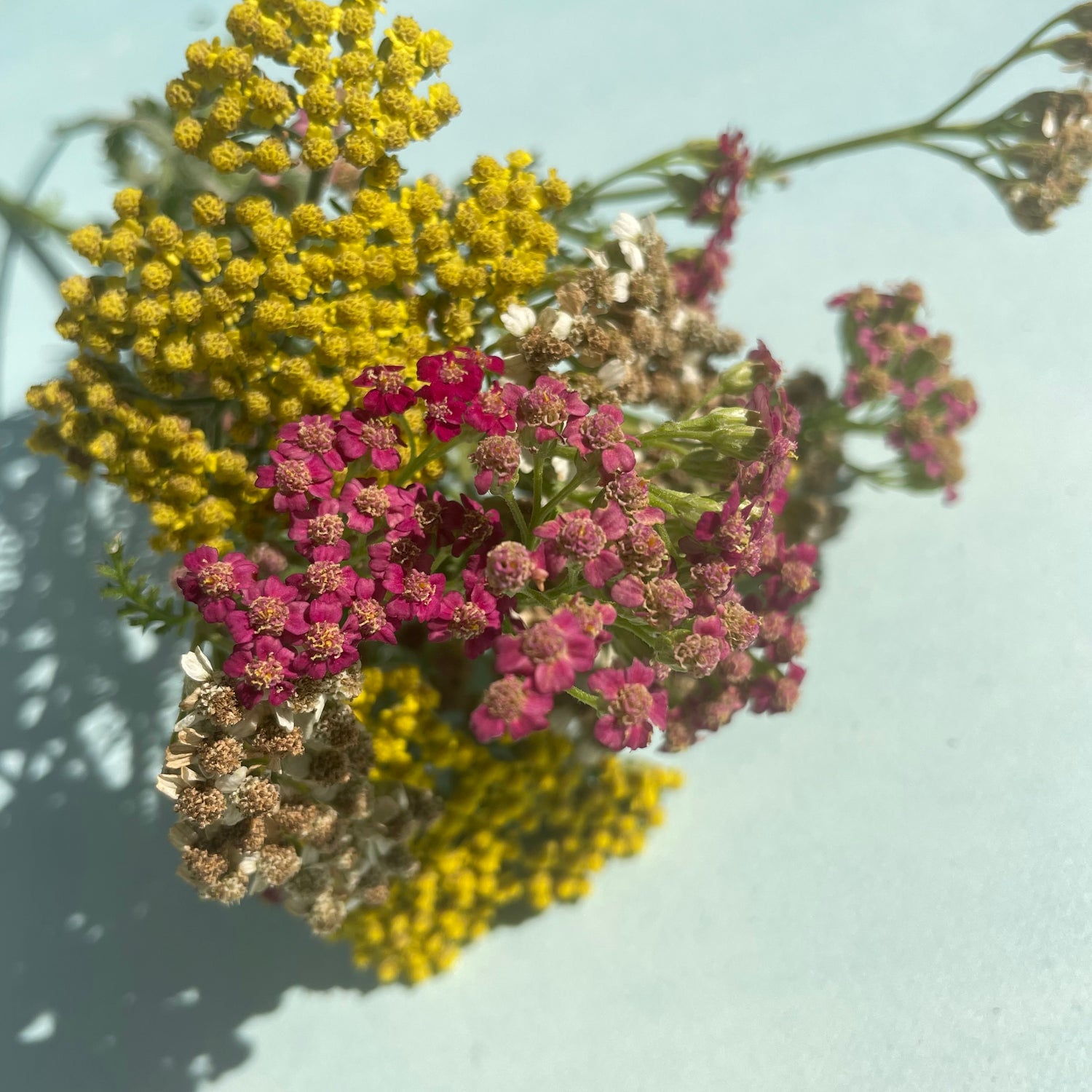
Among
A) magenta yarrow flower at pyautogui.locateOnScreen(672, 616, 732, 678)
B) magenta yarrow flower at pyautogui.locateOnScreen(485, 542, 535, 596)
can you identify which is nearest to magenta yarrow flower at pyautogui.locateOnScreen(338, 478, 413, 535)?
magenta yarrow flower at pyautogui.locateOnScreen(485, 542, 535, 596)

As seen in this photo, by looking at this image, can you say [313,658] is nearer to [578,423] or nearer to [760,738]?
[578,423]

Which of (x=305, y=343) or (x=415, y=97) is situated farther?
(x=305, y=343)

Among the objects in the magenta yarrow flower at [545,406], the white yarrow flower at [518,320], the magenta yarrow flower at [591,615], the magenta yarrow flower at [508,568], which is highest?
the white yarrow flower at [518,320]

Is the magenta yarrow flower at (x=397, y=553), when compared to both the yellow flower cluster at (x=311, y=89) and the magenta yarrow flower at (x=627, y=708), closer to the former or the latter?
the magenta yarrow flower at (x=627, y=708)

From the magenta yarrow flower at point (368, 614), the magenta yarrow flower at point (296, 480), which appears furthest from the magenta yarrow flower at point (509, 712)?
the magenta yarrow flower at point (296, 480)

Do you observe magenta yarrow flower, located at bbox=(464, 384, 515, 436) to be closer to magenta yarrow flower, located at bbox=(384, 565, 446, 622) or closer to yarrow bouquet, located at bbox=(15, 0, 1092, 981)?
yarrow bouquet, located at bbox=(15, 0, 1092, 981)

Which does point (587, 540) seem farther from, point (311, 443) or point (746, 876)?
point (746, 876)

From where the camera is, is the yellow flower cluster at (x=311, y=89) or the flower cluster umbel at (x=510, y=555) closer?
the flower cluster umbel at (x=510, y=555)

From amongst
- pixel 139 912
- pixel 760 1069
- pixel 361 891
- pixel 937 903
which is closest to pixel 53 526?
pixel 139 912
